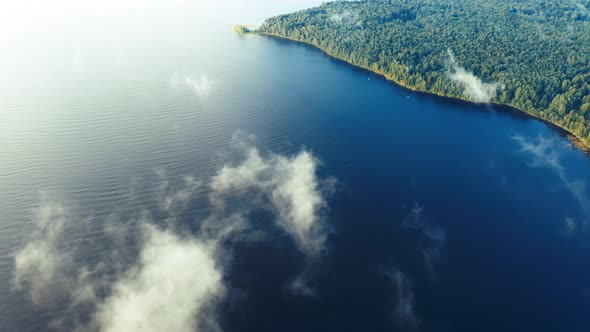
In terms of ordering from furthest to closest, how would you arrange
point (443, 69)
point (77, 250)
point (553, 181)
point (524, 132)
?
1. point (443, 69)
2. point (524, 132)
3. point (553, 181)
4. point (77, 250)

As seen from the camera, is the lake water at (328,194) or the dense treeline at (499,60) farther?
the dense treeline at (499,60)

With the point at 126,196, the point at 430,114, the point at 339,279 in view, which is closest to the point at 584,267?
the point at 339,279

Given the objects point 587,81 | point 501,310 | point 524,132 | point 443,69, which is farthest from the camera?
point 443,69

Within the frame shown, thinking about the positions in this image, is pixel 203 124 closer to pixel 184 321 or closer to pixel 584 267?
pixel 184 321

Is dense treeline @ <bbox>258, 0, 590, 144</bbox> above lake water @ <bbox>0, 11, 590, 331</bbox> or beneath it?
above

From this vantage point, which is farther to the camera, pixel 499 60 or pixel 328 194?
pixel 499 60

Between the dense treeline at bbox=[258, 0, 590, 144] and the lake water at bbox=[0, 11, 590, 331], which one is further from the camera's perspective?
the dense treeline at bbox=[258, 0, 590, 144]

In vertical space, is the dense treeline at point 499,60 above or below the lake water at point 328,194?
above

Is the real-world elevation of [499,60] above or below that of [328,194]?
above
